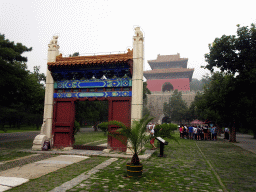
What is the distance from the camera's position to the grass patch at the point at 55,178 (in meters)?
4.61

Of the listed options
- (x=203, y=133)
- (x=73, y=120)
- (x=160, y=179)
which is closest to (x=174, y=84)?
(x=203, y=133)

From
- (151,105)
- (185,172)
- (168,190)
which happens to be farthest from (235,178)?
(151,105)

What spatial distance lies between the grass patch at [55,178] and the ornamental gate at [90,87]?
10.0ft

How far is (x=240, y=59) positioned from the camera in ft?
42.2

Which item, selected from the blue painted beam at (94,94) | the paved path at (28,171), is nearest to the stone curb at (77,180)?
the paved path at (28,171)

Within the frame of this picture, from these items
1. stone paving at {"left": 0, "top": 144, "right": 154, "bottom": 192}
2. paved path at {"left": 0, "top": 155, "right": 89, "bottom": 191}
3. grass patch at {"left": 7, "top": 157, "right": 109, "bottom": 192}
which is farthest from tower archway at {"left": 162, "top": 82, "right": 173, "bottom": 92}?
grass patch at {"left": 7, "top": 157, "right": 109, "bottom": 192}

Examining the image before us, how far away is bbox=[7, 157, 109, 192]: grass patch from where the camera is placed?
181 inches

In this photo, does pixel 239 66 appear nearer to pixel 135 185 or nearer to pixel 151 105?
pixel 135 185

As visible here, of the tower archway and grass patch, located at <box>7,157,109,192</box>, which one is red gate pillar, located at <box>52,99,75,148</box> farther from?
the tower archway

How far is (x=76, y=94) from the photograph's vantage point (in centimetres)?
1045

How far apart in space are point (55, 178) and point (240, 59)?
41.3ft

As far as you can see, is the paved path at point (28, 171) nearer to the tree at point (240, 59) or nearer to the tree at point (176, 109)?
the tree at point (240, 59)

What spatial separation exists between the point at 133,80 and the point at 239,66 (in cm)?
782

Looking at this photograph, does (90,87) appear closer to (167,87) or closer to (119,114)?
(119,114)
